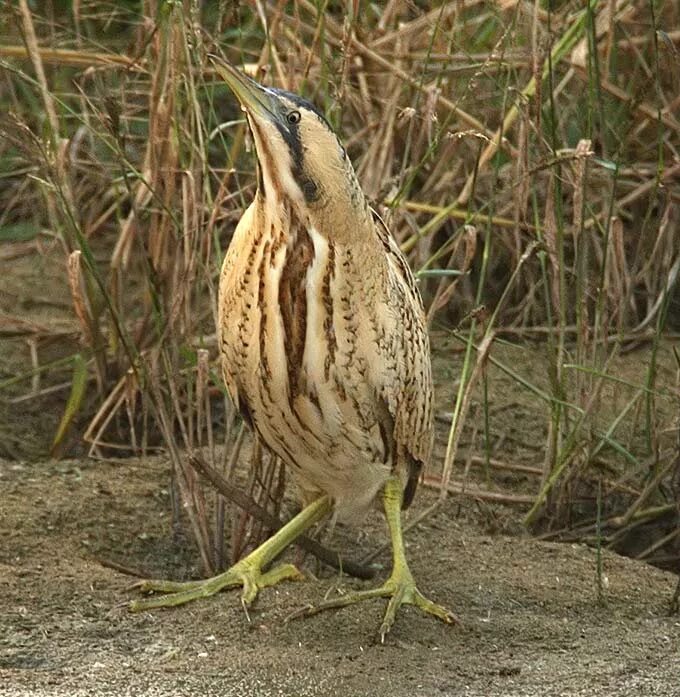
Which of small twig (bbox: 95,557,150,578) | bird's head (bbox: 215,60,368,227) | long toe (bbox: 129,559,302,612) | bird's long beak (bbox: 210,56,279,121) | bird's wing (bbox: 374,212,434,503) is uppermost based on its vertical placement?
bird's long beak (bbox: 210,56,279,121)

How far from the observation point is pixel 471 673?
2.98 meters

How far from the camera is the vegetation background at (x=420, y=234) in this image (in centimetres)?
348

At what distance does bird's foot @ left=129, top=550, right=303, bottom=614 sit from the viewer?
10.5 feet

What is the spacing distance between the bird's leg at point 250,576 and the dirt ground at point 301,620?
0.03m

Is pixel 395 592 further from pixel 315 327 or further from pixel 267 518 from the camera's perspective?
pixel 315 327

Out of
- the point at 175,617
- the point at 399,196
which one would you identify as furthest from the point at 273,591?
the point at 399,196

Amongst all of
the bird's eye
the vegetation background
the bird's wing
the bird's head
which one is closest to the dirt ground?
the vegetation background

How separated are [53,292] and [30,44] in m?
1.52

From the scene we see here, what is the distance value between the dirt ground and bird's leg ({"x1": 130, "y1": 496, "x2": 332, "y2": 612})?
27 millimetres

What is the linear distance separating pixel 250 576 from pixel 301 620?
0.18 m

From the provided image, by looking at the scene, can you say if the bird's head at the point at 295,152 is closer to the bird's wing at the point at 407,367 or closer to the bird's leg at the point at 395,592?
the bird's wing at the point at 407,367

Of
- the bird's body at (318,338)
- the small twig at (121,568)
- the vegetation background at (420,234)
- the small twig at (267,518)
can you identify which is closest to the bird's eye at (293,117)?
the bird's body at (318,338)

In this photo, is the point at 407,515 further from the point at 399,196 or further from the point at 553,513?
the point at 399,196

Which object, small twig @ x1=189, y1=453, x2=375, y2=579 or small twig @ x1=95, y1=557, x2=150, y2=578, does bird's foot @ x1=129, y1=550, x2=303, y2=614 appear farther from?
small twig @ x1=95, y1=557, x2=150, y2=578
